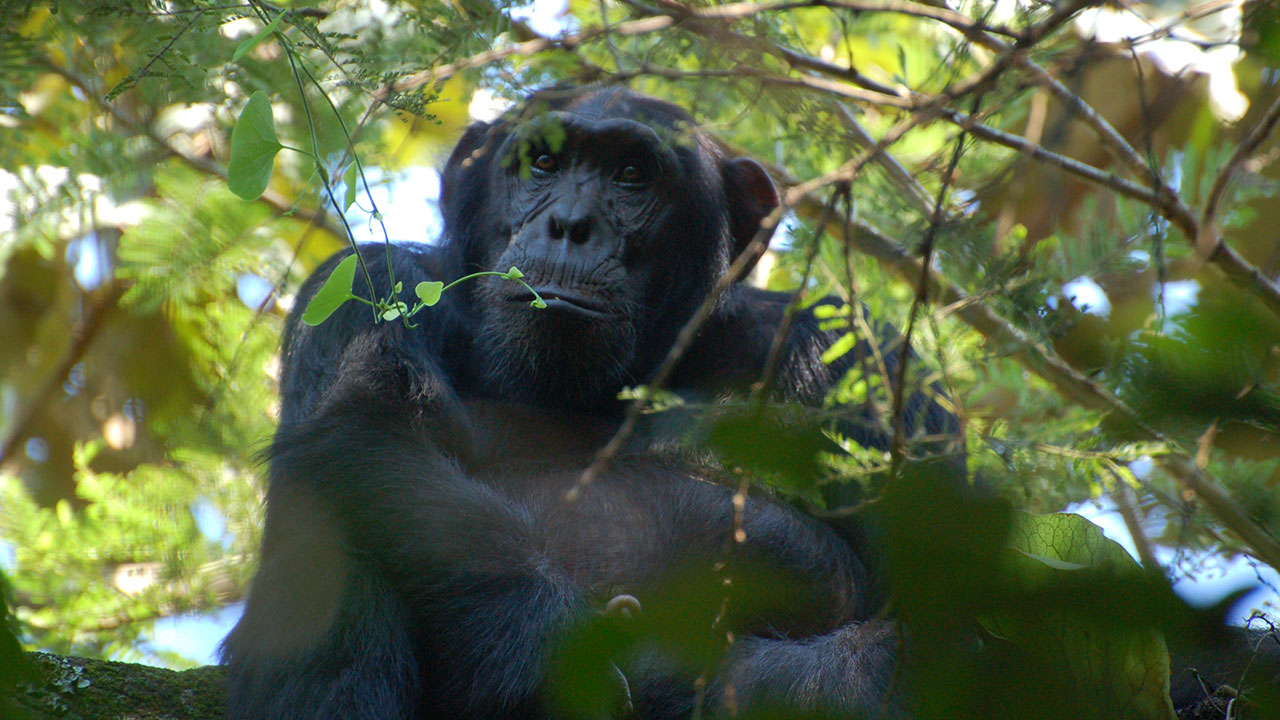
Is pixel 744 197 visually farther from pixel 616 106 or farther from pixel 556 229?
pixel 556 229

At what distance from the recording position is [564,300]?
334 cm

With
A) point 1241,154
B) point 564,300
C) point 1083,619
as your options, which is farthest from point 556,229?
point 1083,619

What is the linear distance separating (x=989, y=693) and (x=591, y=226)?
98.6 inches

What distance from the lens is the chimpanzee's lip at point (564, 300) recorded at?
334 centimetres

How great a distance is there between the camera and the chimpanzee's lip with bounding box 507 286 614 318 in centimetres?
334

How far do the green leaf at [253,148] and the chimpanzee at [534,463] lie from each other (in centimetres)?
49

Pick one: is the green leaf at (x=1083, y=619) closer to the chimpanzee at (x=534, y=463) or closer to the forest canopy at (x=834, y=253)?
the forest canopy at (x=834, y=253)

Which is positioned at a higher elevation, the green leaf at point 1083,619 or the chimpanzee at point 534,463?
the green leaf at point 1083,619

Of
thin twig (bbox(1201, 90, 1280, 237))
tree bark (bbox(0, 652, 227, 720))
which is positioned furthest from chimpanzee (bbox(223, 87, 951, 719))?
thin twig (bbox(1201, 90, 1280, 237))

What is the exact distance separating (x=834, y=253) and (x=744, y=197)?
2.26 feet

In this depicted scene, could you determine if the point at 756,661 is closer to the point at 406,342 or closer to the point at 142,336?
the point at 406,342

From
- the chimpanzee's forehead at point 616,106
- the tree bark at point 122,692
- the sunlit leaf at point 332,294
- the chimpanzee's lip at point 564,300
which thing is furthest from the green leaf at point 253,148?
the chimpanzee's forehead at point 616,106

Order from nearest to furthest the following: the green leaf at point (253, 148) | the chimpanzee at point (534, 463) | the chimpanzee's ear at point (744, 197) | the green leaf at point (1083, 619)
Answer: the green leaf at point (1083, 619) < the green leaf at point (253, 148) < the chimpanzee at point (534, 463) < the chimpanzee's ear at point (744, 197)

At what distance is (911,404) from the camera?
351 centimetres
